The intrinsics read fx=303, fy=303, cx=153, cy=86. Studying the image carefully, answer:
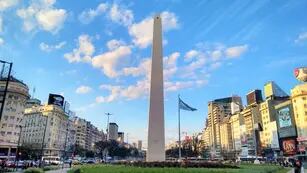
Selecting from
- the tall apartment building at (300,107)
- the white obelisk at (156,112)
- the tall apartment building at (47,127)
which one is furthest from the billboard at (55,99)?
the white obelisk at (156,112)

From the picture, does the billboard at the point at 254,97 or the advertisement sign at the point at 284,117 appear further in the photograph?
the billboard at the point at 254,97

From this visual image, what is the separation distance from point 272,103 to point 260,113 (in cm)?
1147

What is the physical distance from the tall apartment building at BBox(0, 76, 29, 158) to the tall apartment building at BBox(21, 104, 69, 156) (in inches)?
1027

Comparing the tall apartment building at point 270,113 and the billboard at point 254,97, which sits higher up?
the billboard at point 254,97

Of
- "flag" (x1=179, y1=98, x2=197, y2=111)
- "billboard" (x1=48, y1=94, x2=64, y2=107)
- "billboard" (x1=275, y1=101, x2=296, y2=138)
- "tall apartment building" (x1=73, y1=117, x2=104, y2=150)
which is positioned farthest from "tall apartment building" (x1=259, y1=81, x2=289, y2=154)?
"tall apartment building" (x1=73, y1=117, x2=104, y2=150)

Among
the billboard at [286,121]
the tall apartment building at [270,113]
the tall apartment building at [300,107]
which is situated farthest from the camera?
the tall apartment building at [270,113]

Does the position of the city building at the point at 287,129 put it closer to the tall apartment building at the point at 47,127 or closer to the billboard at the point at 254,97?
the billboard at the point at 254,97

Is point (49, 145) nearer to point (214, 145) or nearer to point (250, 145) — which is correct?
point (250, 145)

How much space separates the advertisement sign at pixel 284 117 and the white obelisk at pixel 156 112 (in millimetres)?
87477

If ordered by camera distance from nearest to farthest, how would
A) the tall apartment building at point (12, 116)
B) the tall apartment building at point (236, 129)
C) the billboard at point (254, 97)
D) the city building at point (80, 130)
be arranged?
the tall apartment building at point (12, 116) → the billboard at point (254, 97) → the tall apartment building at point (236, 129) → the city building at point (80, 130)

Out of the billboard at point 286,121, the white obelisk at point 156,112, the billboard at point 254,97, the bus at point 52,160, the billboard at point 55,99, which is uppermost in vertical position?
the billboard at point 254,97

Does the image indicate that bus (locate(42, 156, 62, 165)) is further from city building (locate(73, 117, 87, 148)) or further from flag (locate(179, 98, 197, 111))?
city building (locate(73, 117, 87, 148))

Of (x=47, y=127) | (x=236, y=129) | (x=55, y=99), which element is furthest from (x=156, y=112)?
(x=236, y=129)

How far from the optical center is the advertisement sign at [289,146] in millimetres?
99125
